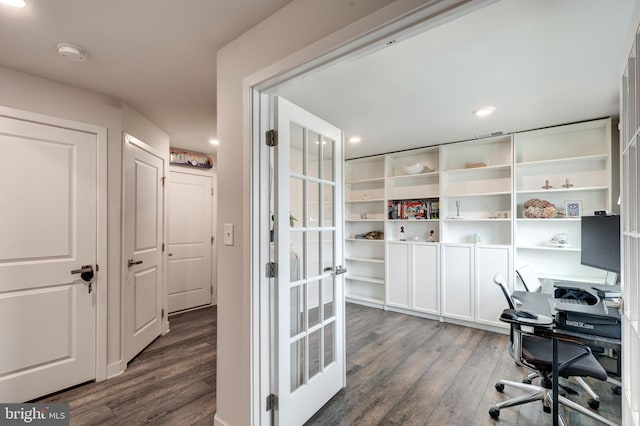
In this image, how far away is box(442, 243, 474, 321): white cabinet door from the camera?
3.69 meters

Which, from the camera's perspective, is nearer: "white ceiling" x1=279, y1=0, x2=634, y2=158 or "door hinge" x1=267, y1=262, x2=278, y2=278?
"white ceiling" x1=279, y1=0, x2=634, y2=158

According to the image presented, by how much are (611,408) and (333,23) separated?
308 cm

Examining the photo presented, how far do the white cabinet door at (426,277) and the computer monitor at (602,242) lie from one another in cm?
162

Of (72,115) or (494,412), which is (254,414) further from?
(72,115)

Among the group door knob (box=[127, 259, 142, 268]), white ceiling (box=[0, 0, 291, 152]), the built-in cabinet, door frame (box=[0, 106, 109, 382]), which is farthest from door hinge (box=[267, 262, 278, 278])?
the built-in cabinet

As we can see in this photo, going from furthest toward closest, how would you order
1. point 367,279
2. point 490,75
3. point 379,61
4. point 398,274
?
point 367,279
point 398,274
point 490,75
point 379,61

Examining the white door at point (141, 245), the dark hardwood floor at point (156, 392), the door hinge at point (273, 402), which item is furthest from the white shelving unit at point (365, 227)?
the door hinge at point (273, 402)

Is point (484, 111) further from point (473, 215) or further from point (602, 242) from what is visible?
point (473, 215)

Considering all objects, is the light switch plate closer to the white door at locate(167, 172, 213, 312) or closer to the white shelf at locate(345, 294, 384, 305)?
the white door at locate(167, 172, 213, 312)

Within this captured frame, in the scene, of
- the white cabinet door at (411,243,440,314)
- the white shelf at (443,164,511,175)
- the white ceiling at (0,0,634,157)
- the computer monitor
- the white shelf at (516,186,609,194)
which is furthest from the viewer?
the white cabinet door at (411,243,440,314)

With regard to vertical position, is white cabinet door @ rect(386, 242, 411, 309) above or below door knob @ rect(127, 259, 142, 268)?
below

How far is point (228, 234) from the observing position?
173 cm

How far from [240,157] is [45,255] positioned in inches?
69.7

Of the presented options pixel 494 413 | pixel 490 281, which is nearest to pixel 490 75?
pixel 494 413
